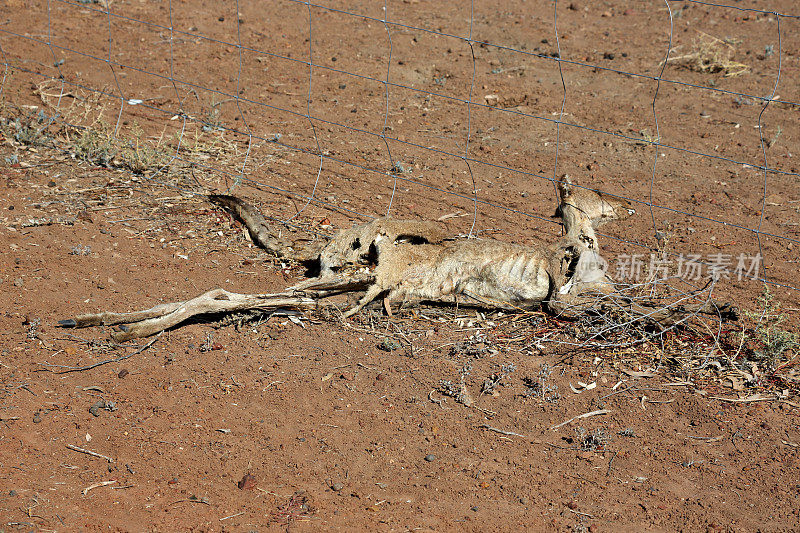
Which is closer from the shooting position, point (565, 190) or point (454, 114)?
point (565, 190)

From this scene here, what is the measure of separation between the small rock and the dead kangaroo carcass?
1.12m

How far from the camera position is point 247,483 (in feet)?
9.77

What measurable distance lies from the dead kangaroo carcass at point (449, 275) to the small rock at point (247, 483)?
3.69 ft

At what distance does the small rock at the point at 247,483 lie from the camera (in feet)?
9.73

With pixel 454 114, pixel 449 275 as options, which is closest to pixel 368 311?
pixel 449 275

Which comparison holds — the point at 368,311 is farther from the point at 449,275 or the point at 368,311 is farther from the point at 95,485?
the point at 95,485

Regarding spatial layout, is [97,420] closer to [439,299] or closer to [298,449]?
[298,449]

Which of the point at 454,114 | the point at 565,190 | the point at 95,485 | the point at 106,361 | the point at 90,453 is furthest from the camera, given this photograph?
the point at 454,114

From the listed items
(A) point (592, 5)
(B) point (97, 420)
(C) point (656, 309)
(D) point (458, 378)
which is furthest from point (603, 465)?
(A) point (592, 5)

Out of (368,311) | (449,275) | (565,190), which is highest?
(565,190)

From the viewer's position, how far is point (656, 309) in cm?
407

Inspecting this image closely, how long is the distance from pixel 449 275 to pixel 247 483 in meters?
1.76

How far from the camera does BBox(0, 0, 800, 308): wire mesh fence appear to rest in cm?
512

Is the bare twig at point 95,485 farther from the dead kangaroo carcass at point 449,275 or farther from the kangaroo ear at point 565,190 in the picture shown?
the kangaroo ear at point 565,190
